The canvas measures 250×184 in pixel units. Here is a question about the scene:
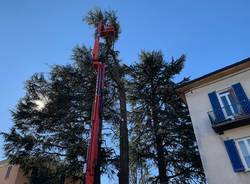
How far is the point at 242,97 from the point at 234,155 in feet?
10.4

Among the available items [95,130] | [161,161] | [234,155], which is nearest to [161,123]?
[161,161]

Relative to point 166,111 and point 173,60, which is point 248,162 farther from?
point 173,60

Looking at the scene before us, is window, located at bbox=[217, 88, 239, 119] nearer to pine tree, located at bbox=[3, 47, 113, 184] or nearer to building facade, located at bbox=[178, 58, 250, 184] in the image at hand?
building facade, located at bbox=[178, 58, 250, 184]

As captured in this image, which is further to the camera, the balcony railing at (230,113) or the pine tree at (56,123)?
the pine tree at (56,123)

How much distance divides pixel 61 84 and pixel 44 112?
95.9 inches

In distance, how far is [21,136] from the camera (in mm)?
14117

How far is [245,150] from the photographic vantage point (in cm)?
1015

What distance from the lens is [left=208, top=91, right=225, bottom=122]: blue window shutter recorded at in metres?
11.4

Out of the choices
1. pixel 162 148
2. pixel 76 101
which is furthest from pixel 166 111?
pixel 76 101

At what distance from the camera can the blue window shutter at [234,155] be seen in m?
9.71

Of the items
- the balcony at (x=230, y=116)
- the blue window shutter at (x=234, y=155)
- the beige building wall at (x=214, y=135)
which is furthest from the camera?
the balcony at (x=230, y=116)

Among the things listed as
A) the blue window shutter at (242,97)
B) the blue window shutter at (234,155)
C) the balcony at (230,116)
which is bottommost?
the blue window shutter at (234,155)

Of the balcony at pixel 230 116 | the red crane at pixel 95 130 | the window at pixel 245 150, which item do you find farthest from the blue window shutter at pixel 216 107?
the red crane at pixel 95 130

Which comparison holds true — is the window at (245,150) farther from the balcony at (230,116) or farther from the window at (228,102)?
the window at (228,102)
